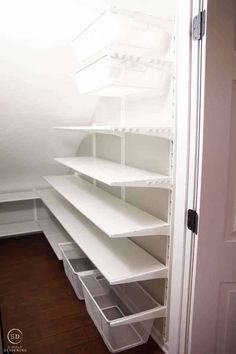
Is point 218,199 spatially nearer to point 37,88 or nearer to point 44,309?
point 44,309

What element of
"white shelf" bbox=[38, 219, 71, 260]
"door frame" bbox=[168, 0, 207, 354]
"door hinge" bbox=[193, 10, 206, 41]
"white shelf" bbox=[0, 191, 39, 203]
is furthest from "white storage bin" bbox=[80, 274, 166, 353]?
"white shelf" bbox=[0, 191, 39, 203]

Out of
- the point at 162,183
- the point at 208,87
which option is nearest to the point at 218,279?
the point at 162,183

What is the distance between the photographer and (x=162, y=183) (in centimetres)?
143

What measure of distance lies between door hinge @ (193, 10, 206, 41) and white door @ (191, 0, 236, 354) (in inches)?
1.0

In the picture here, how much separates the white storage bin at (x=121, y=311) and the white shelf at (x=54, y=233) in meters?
0.60

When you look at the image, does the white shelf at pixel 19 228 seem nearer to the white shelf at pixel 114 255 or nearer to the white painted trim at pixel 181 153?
the white shelf at pixel 114 255

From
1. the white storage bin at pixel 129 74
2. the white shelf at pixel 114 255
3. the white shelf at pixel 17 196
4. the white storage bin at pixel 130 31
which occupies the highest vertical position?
the white storage bin at pixel 130 31

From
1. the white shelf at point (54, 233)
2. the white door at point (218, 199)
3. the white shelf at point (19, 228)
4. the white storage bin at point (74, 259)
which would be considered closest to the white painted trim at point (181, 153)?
the white door at point (218, 199)

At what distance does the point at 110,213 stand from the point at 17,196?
1872 millimetres

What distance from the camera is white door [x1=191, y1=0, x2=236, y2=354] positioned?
94 centimetres

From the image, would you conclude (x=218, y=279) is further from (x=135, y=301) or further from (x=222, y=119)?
(x=135, y=301)

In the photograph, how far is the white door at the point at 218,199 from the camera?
0.94 meters

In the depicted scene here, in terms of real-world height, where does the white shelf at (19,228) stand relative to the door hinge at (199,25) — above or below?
below

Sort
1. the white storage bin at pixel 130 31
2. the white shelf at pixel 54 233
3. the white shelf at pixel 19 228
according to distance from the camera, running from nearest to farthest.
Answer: the white storage bin at pixel 130 31, the white shelf at pixel 54 233, the white shelf at pixel 19 228
